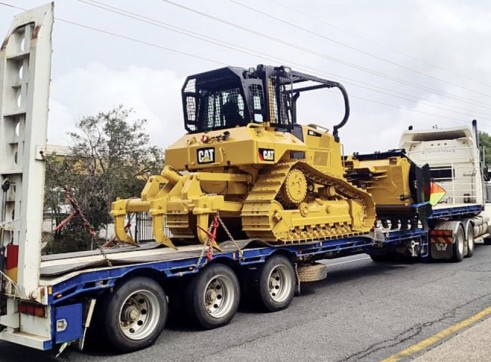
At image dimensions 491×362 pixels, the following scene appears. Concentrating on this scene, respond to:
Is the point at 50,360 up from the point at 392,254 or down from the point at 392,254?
down

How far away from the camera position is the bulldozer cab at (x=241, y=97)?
28.7ft

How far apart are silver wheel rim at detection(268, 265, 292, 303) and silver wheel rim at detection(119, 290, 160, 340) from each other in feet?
7.63

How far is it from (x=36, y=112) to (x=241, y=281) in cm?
396

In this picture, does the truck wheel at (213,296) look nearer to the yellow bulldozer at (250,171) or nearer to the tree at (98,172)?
the yellow bulldozer at (250,171)

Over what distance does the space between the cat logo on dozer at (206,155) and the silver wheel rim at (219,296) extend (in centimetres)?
228

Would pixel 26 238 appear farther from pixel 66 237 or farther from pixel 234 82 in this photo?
pixel 66 237

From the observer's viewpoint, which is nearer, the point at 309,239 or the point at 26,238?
the point at 26,238

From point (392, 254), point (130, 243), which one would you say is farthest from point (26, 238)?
point (392, 254)

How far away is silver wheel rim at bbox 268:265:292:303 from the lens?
7.87m

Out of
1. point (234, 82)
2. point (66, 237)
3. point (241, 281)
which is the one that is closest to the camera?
point (241, 281)

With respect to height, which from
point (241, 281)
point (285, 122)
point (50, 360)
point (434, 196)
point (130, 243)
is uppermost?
point (285, 122)

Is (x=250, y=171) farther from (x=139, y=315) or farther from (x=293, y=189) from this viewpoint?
(x=139, y=315)

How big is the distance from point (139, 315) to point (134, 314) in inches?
3.8

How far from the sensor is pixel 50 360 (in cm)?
551
